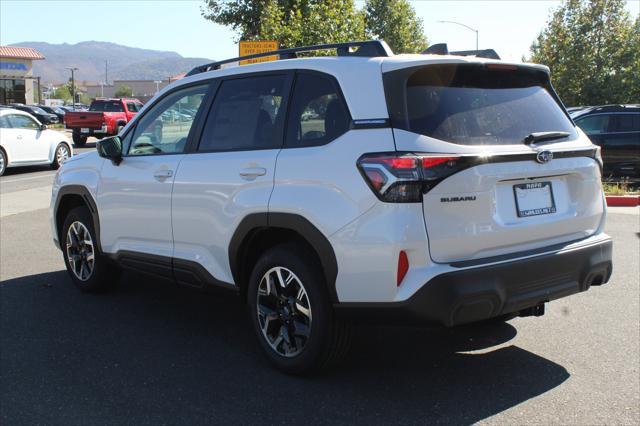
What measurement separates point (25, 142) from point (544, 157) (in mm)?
16955

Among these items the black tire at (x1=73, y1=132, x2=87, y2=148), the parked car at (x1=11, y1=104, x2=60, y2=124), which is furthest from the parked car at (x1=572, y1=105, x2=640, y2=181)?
the parked car at (x1=11, y1=104, x2=60, y2=124)

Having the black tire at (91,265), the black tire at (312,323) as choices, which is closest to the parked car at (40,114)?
the black tire at (91,265)

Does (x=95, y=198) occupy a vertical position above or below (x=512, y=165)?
below

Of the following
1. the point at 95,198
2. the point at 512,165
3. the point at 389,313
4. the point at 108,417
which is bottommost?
the point at 108,417

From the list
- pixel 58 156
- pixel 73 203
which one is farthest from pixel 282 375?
pixel 58 156

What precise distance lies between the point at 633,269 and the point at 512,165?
390 centimetres

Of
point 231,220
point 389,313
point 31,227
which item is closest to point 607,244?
point 389,313

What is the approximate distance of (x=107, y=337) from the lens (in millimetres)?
4867

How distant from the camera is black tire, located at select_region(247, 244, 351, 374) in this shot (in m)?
3.84

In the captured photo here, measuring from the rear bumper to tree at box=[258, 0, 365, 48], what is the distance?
50.6 feet

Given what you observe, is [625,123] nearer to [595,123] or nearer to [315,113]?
[595,123]

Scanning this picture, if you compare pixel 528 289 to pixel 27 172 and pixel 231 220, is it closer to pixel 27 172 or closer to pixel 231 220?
pixel 231 220

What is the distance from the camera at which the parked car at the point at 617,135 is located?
14305 mm

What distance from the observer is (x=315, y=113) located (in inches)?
159
